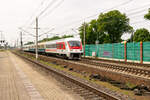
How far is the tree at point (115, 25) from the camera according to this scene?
170 ft

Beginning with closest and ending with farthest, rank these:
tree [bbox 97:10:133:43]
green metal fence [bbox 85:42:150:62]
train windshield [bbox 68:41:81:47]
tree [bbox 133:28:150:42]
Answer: green metal fence [bbox 85:42:150:62], train windshield [bbox 68:41:81:47], tree [bbox 97:10:133:43], tree [bbox 133:28:150:42]

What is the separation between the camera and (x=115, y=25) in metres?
52.1

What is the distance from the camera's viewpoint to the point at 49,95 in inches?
268

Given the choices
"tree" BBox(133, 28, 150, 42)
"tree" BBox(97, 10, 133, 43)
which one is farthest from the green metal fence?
"tree" BBox(133, 28, 150, 42)

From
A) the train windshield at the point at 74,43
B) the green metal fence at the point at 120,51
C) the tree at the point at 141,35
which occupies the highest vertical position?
the tree at the point at 141,35

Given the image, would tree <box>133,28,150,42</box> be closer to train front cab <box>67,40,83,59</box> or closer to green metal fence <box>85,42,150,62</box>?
green metal fence <box>85,42,150,62</box>

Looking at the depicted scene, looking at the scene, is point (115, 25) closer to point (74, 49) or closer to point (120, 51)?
point (120, 51)

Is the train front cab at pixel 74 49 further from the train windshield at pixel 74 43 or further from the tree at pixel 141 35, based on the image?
the tree at pixel 141 35

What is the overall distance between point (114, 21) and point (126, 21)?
150 inches

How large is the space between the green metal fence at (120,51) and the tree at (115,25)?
20602 mm

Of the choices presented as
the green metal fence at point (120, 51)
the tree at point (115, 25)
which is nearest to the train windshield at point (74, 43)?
the green metal fence at point (120, 51)

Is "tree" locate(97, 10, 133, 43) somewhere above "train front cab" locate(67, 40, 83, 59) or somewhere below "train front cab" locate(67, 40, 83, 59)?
above

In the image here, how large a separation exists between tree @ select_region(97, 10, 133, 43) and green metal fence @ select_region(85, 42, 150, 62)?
20.6 meters

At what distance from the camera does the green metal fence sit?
19798mm
